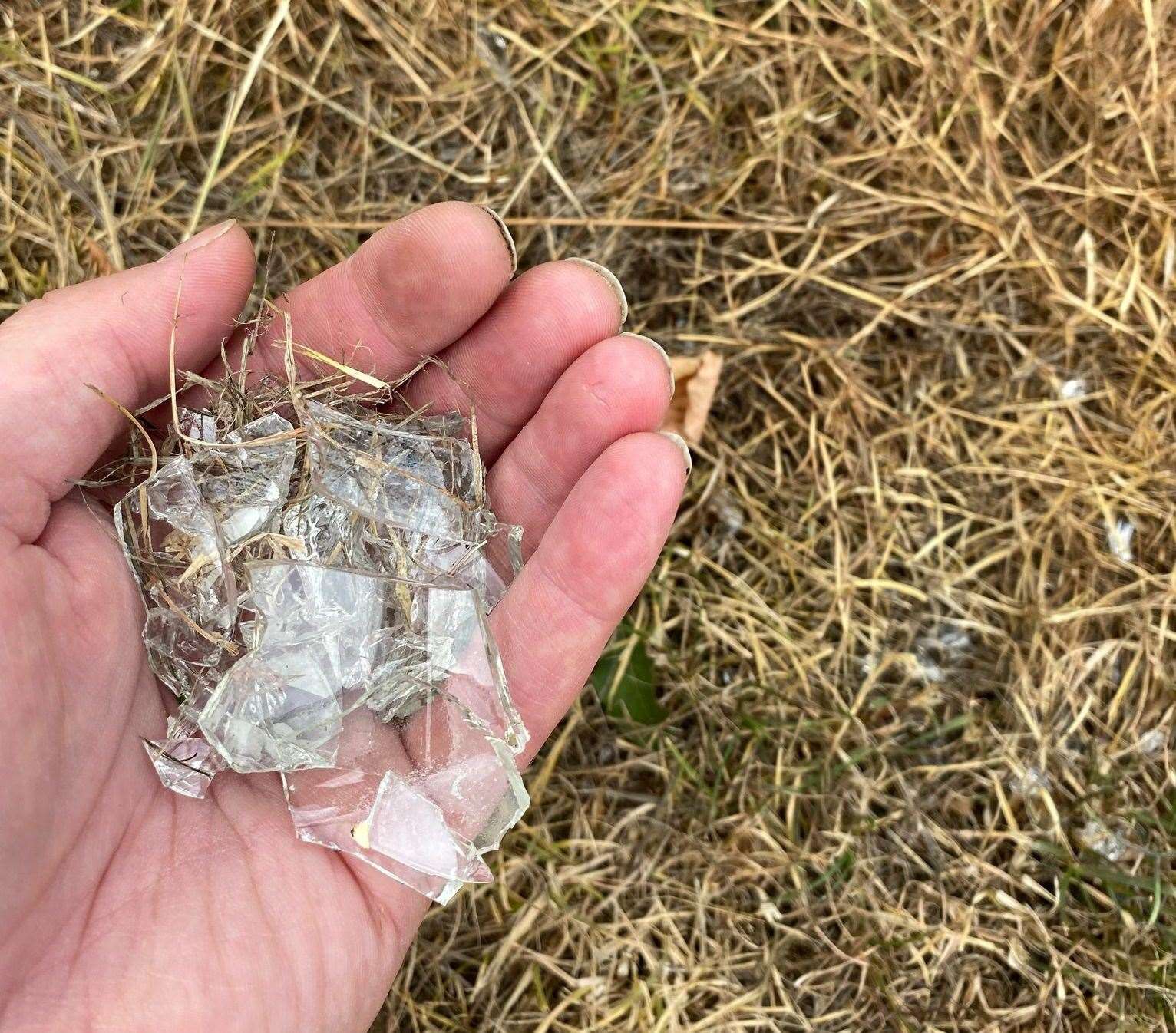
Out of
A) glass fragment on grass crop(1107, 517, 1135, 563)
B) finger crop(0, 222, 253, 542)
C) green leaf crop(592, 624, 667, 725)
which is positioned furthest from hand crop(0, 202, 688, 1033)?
glass fragment on grass crop(1107, 517, 1135, 563)

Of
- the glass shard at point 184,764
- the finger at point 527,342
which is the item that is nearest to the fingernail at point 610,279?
the finger at point 527,342

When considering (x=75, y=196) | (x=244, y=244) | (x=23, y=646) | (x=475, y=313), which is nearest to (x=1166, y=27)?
(x=475, y=313)

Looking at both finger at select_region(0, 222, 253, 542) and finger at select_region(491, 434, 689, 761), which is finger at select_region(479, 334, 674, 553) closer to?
finger at select_region(491, 434, 689, 761)

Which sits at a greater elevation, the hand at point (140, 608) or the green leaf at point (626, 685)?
the hand at point (140, 608)

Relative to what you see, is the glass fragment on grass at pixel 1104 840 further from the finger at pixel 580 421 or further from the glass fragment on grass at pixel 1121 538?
the finger at pixel 580 421

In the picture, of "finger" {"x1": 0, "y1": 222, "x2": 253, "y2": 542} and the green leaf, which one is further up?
"finger" {"x1": 0, "y1": 222, "x2": 253, "y2": 542}

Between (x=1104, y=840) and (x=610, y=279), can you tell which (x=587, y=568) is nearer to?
(x=610, y=279)

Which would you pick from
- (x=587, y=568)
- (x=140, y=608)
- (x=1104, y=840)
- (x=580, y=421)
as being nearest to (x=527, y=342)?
(x=580, y=421)
